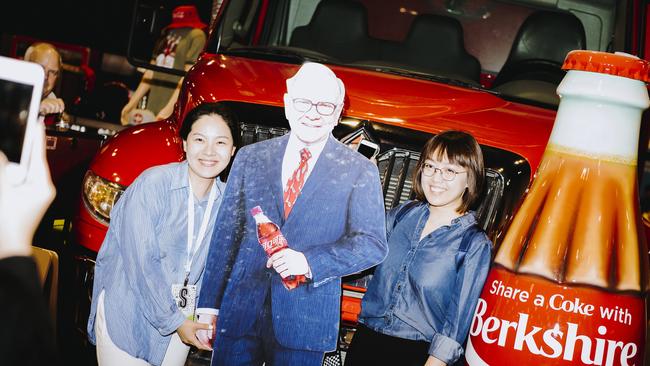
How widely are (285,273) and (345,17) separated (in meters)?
2.87

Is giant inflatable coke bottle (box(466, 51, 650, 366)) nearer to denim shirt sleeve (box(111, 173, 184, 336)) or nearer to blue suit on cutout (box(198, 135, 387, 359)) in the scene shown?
blue suit on cutout (box(198, 135, 387, 359))

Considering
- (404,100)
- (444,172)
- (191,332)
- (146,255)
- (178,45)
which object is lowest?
(191,332)

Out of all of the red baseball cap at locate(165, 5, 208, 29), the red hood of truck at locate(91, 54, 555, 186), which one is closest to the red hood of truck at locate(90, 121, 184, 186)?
the red hood of truck at locate(91, 54, 555, 186)

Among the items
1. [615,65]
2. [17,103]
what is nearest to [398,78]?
[615,65]

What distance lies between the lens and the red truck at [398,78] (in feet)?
10.5

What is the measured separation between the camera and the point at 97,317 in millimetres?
2928

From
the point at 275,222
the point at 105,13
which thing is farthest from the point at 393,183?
the point at 105,13

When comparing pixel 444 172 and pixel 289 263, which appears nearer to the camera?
pixel 289 263

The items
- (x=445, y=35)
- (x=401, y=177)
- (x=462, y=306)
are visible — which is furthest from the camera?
(x=445, y=35)

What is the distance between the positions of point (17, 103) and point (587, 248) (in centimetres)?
136

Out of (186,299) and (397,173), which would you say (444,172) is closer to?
(397,173)

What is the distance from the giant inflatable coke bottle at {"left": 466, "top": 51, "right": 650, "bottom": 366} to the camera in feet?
6.30

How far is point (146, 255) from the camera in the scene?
2.77 meters

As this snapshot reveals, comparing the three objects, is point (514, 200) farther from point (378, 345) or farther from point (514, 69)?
point (514, 69)
